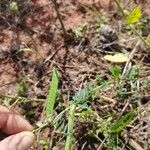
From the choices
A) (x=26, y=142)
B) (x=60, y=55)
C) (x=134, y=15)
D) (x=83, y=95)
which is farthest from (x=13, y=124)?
(x=134, y=15)

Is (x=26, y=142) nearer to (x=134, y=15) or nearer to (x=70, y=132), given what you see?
(x=70, y=132)

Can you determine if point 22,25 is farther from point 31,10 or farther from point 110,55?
point 110,55

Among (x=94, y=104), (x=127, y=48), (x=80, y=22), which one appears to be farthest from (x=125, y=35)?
(x=94, y=104)

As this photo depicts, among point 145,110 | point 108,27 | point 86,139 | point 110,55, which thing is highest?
point 108,27

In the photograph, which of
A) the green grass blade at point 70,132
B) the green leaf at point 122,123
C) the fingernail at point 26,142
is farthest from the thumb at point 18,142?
the green leaf at point 122,123

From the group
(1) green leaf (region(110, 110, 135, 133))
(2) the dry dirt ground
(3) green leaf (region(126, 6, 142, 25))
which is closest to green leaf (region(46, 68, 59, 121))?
(2) the dry dirt ground

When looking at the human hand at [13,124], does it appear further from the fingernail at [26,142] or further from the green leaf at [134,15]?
the green leaf at [134,15]
